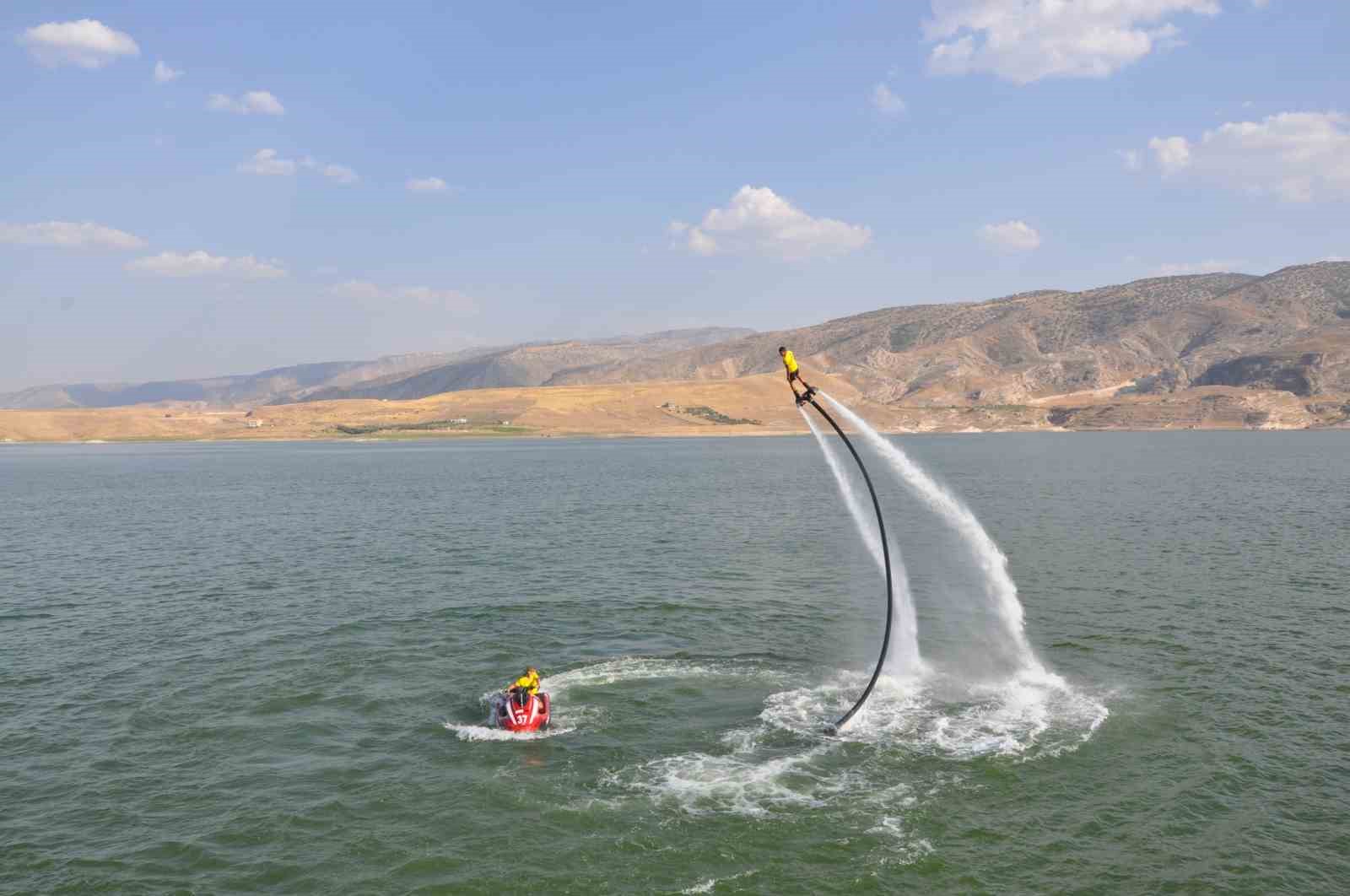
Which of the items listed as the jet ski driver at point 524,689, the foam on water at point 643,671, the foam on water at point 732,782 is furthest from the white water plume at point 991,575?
the jet ski driver at point 524,689

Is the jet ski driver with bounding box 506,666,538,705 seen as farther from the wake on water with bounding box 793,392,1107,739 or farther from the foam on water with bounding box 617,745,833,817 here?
the wake on water with bounding box 793,392,1107,739

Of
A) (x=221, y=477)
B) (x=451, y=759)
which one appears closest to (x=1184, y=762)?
(x=451, y=759)

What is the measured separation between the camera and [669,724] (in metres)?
35.8

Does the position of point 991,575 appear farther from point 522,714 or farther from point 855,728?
point 522,714

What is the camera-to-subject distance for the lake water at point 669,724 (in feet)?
84.4

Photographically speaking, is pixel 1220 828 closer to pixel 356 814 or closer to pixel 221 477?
pixel 356 814

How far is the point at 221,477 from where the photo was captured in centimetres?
17475

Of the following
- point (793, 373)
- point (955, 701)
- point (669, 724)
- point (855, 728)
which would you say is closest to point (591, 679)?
point (669, 724)

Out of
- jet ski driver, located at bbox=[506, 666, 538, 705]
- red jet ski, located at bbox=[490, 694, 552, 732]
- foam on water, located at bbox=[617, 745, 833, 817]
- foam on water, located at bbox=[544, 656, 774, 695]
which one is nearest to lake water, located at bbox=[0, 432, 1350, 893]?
foam on water, located at bbox=[617, 745, 833, 817]

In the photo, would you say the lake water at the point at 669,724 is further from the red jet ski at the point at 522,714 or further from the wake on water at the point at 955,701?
the red jet ski at the point at 522,714

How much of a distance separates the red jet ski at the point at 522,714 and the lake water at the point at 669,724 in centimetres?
73

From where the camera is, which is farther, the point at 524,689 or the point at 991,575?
the point at 991,575

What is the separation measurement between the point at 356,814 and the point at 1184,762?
28.7m

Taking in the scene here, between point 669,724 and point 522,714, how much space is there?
5.91 meters
